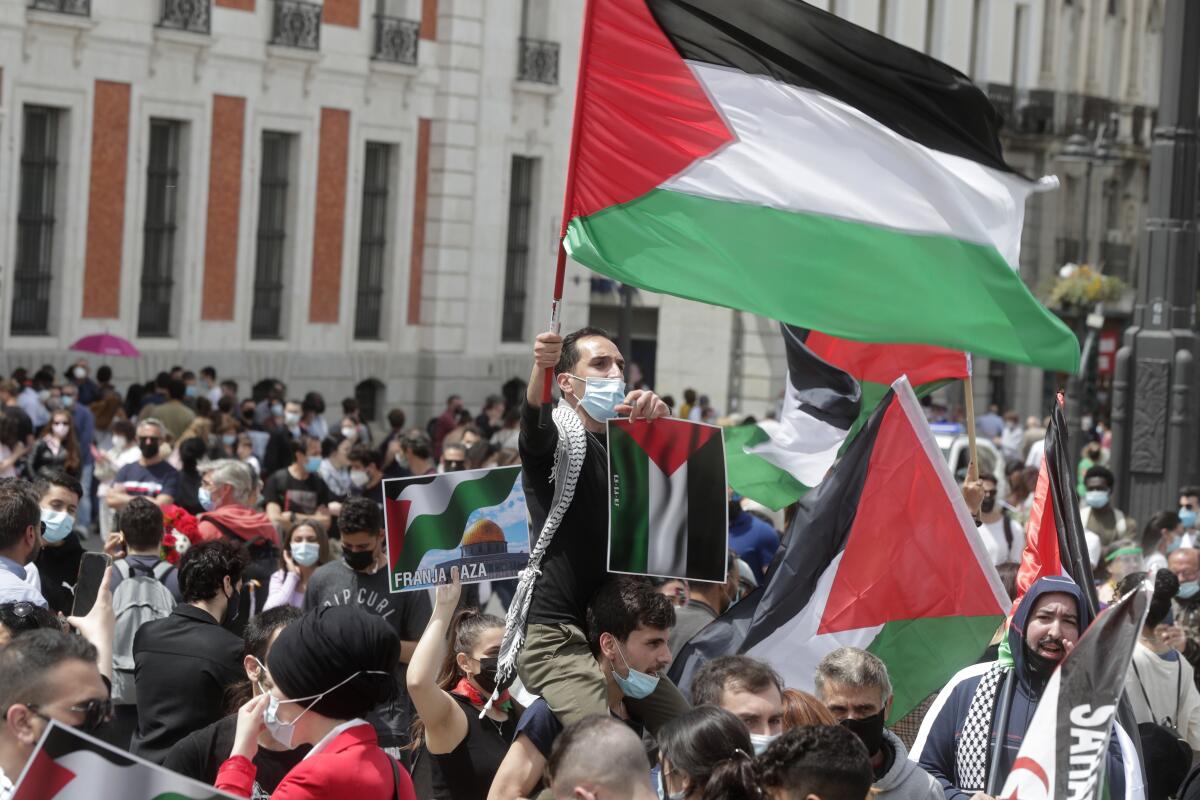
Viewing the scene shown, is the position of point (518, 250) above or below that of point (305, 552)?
above

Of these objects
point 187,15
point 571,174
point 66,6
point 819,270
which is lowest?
point 819,270

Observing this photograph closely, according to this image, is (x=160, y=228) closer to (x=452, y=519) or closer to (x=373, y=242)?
(x=373, y=242)

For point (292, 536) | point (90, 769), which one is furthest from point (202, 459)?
point (90, 769)

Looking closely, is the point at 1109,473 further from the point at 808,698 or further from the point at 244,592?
the point at 808,698

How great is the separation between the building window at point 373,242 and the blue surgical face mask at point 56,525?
20.6m

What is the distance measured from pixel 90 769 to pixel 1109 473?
1162cm

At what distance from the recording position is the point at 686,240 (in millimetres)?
7211

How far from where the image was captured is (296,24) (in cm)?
2712

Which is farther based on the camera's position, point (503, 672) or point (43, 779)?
point (503, 672)

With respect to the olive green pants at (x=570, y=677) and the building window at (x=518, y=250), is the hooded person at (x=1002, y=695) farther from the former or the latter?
the building window at (x=518, y=250)

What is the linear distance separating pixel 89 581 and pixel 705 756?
321 centimetres

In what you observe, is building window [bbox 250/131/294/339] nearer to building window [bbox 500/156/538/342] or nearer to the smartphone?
building window [bbox 500/156/538/342]

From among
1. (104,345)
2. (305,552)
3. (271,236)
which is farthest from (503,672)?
(271,236)

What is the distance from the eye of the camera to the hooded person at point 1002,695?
5961mm
